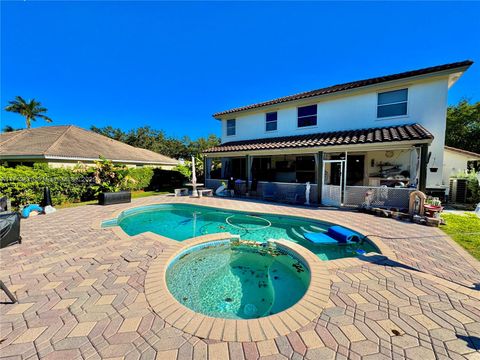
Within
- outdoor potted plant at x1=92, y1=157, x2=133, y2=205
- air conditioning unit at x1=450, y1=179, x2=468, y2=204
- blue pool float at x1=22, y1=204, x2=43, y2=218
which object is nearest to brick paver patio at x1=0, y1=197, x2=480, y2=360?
blue pool float at x1=22, y1=204, x2=43, y2=218

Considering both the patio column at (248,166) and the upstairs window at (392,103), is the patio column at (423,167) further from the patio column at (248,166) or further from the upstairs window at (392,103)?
the patio column at (248,166)

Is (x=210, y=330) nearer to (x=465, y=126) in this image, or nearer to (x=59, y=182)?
(x=59, y=182)

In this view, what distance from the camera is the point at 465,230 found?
6719 millimetres

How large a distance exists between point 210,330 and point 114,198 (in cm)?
1152

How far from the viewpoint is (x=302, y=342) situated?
2.35 metres

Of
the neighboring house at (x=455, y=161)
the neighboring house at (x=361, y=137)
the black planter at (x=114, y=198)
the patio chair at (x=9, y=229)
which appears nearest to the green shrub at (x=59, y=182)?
the black planter at (x=114, y=198)

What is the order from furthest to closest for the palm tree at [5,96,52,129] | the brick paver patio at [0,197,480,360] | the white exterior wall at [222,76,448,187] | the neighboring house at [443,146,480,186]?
the palm tree at [5,96,52,129], the neighboring house at [443,146,480,186], the white exterior wall at [222,76,448,187], the brick paver patio at [0,197,480,360]

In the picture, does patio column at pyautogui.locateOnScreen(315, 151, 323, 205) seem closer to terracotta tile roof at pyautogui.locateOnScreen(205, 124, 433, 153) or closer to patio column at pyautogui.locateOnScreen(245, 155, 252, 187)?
terracotta tile roof at pyautogui.locateOnScreen(205, 124, 433, 153)

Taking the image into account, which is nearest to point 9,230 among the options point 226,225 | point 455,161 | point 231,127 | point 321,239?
point 226,225

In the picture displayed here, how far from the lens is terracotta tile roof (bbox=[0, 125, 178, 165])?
14.4 metres

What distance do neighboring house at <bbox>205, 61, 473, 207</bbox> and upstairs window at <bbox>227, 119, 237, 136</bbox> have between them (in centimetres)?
131

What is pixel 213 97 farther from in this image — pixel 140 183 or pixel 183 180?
pixel 140 183

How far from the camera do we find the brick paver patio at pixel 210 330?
2.25 m

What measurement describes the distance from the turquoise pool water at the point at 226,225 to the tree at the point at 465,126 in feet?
86.3
